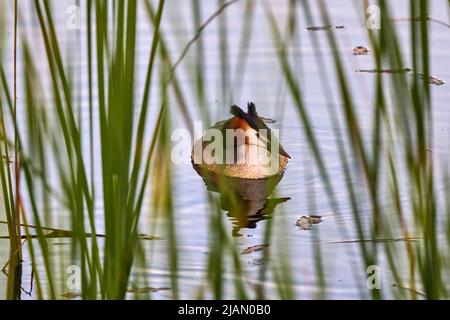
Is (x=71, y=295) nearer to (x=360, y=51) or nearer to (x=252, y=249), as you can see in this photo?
(x=252, y=249)

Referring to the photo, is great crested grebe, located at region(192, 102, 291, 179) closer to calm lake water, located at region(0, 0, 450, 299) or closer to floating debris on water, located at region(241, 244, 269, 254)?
calm lake water, located at region(0, 0, 450, 299)

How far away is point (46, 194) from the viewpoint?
6.45ft

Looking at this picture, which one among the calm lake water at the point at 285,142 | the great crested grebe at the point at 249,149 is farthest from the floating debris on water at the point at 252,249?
the great crested grebe at the point at 249,149

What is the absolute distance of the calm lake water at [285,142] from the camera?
195 cm

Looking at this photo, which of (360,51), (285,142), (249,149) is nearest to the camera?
(360,51)

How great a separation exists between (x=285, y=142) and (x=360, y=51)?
0.62 m

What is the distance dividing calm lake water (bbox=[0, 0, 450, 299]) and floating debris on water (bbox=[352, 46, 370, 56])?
24 mm

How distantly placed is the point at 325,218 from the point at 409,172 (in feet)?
4.04

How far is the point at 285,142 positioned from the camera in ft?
13.5

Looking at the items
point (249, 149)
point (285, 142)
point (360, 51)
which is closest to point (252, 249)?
point (360, 51)

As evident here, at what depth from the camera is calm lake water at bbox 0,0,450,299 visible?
195 cm

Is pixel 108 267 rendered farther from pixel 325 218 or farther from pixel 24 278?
pixel 325 218

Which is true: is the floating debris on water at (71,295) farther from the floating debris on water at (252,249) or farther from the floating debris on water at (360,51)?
the floating debris on water at (360,51)
